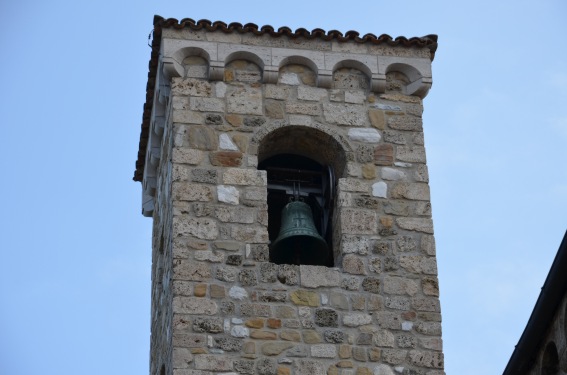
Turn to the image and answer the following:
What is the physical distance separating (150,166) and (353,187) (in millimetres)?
2748

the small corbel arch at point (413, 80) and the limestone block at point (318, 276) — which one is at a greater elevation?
the small corbel arch at point (413, 80)

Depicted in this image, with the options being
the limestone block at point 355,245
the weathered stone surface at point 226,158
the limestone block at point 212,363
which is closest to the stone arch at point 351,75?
the weathered stone surface at point 226,158

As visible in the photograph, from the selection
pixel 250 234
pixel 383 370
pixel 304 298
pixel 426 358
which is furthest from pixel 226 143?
pixel 426 358

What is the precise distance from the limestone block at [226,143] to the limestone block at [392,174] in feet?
4.62

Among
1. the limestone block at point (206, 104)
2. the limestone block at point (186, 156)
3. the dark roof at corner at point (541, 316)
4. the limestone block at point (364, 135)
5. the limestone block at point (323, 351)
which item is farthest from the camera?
the limestone block at point (364, 135)

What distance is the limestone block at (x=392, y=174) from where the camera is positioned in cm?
1473

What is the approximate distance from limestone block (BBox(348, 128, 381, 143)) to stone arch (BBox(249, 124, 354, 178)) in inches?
4.2

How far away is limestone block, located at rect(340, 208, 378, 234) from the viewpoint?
14289 mm

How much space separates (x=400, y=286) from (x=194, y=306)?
1895mm

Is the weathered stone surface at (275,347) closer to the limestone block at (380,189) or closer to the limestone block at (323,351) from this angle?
the limestone block at (323,351)

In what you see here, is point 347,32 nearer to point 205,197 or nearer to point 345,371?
point 205,197

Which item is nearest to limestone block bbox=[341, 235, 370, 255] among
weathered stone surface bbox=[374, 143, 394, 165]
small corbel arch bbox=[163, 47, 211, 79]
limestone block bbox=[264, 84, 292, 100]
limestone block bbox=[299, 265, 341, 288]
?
limestone block bbox=[299, 265, 341, 288]

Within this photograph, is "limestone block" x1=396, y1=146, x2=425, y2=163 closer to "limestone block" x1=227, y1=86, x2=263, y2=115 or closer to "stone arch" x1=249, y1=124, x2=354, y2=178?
"stone arch" x1=249, y1=124, x2=354, y2=178

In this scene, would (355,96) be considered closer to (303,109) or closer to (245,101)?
(303,109)
